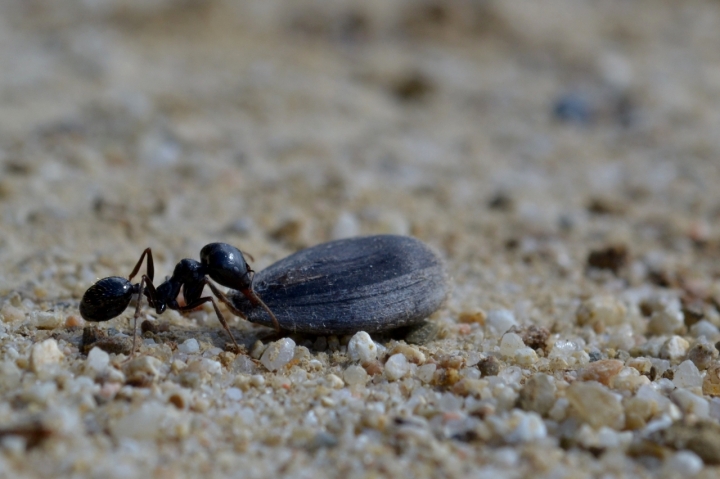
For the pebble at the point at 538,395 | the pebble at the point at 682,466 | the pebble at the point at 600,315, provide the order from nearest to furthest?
the pebble at the point at 682,466
the pebble at the point at 538,395
the pebble at the point at 600,315

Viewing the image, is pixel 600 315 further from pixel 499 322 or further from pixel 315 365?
pixel 315 365

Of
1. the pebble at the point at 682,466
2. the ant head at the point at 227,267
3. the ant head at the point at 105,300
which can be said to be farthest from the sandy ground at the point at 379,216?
the ant head at the point at 227,267

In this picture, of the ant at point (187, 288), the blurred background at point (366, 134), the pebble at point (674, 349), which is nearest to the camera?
the ant at point (187, 288)

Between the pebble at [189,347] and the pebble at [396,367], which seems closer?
the pebble at [396,367]

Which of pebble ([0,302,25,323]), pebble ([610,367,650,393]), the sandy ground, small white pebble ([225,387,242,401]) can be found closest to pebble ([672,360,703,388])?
the sandy ground

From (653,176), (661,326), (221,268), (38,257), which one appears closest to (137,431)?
(221,268)

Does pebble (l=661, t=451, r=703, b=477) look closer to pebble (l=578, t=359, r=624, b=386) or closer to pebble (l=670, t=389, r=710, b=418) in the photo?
pebble (l=670, t=389, r=710, b=418)

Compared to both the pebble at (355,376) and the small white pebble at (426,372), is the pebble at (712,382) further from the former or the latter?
the pebble at (355,376)
